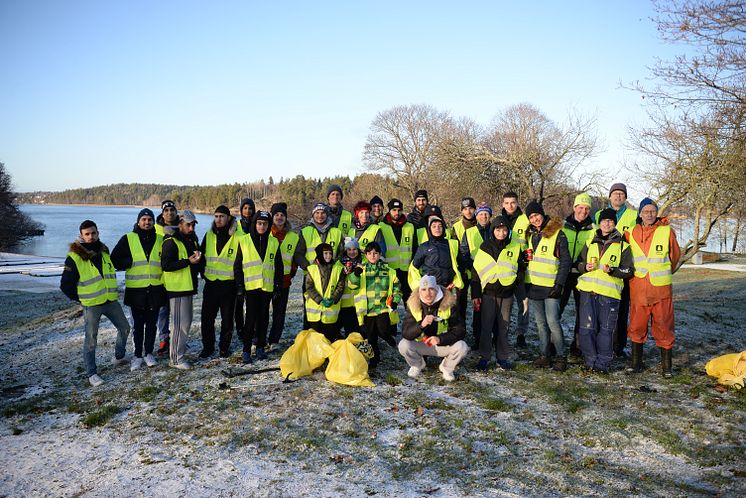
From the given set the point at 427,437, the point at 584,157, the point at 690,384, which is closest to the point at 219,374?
the point at 427,437

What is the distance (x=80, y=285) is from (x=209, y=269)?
5.41ft

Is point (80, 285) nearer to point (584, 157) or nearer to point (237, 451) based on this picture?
point (237, 451)

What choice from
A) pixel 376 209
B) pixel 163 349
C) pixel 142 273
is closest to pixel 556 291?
pixel 376 209

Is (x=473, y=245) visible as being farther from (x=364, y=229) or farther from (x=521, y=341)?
(x=521, y=341)

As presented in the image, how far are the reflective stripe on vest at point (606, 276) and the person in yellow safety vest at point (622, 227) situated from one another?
0.71m

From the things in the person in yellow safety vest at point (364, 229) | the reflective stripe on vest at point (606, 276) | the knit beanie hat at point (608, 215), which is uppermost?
the knit beanie hat at point (608, 215)

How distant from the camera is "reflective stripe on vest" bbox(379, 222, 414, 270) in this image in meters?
7.91

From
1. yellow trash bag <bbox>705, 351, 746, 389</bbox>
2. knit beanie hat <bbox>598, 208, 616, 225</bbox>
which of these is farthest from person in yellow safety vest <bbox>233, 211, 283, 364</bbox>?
yellow trash bag <bbox>705, 351, 746, 389</bbox>

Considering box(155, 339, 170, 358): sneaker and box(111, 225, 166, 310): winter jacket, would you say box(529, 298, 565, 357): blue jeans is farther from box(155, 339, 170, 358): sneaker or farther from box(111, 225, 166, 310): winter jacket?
box(155, 339, 170, 358): sneaker

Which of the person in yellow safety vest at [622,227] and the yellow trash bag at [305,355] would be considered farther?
the person in yellow safety vest at [622,227]

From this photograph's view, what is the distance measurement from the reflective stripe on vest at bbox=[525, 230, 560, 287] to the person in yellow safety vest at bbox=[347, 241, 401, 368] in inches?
76.5

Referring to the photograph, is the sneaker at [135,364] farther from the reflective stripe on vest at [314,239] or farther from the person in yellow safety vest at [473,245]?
the person in yellow safety vest at [473,245]

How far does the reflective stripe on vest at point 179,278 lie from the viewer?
272 inches

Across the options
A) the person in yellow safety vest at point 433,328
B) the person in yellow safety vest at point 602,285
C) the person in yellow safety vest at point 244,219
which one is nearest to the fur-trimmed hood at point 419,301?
the person in yellow safety vest at point 433,328
